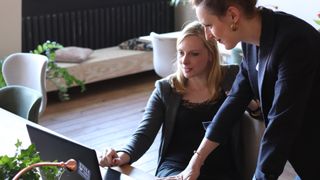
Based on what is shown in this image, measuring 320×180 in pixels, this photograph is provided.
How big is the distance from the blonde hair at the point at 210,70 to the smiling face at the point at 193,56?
0.05ft

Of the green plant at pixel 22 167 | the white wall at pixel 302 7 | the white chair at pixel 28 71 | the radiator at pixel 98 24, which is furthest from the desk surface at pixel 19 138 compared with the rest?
the white wall at pixel 302 7

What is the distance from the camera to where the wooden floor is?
167 inches

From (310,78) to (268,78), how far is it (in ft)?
0.41

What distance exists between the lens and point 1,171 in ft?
4.69

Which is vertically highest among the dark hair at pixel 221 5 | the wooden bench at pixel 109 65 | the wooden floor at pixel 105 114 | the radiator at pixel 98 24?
the dark hair at pixel 221 5

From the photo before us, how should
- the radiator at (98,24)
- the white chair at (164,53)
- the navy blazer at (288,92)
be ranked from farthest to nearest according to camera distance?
the radiator at (98,24)
the white chair at (164,53)
the navy blazer at (288,92)

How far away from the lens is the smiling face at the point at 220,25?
157 centimetres

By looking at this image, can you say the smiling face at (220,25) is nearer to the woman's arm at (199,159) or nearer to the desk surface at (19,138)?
the woman's arm at (199,159)

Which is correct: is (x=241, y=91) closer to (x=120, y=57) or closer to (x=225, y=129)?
(x=225, y=129)

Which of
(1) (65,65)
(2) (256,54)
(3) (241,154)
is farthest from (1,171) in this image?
(1) (65,65)

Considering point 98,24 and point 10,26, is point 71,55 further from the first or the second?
point 98,24

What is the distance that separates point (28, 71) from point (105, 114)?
148cm

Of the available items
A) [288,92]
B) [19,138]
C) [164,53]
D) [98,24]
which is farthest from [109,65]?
[288,92]

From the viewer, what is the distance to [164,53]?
14.9 feet
